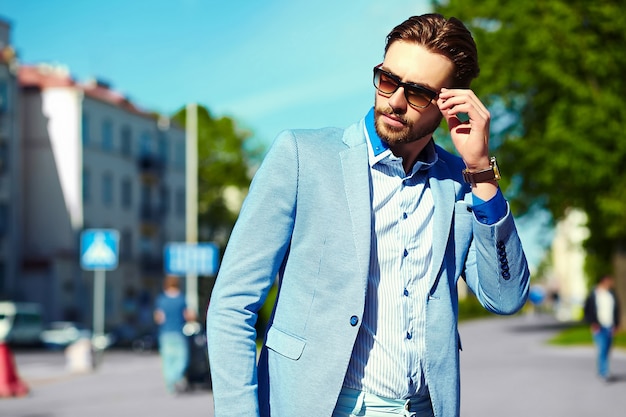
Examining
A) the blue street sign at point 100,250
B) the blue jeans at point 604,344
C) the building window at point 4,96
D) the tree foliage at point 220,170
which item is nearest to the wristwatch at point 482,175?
the blue jeans at point 604,344

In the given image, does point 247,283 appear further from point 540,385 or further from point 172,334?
point 540,385

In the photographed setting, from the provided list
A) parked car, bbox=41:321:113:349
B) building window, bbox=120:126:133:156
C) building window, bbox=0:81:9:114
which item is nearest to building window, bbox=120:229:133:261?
building window, bbox=120:126:133:156

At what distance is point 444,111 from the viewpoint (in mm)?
3047

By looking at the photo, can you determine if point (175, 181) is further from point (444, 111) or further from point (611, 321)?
point (444, 111)

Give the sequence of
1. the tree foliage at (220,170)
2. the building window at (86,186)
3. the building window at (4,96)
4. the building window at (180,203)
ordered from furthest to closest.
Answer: the building window at (180,203)
the tree foliage at (220,170)
the building window at (86,186)
the building window at (4,96)

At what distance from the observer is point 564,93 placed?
3750cm

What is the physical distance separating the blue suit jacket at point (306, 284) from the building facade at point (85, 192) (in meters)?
55.0

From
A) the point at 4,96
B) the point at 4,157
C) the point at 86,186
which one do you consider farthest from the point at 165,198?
the point at 4,96

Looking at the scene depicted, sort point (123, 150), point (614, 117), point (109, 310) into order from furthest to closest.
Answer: point (123, 150), point (109, 310), point (614, 117)

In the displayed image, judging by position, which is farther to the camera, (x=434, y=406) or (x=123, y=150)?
(x=123, y=150)

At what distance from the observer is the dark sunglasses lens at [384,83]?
304 centimetres

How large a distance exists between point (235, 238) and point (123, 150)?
70.1m

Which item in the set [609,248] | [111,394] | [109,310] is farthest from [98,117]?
[111,394]

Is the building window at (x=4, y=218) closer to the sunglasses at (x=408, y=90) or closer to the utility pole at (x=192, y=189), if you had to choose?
the utility pole at (x=192, y=189)
